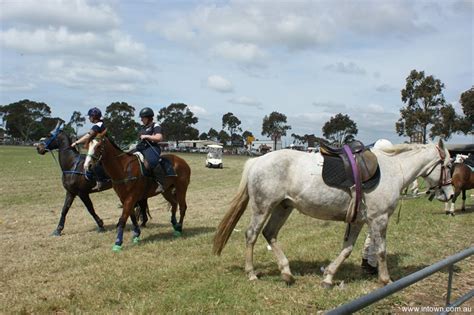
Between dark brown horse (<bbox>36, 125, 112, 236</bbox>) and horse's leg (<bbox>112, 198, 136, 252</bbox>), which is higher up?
dark brown horse (<bbox>36, 125, 112, 236</bbox>)

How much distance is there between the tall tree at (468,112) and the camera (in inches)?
1903

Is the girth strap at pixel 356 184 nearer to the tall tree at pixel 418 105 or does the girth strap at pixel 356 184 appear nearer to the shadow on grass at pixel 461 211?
the shadow on grass at pixel 461 211

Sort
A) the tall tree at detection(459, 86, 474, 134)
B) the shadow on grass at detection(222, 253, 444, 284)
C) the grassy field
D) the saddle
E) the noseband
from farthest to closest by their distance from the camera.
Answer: the tall tree at detection(459, 86, 474, 134)
the noseband
the shadow on grass at detection(222, 253, 444, 284)
the saddle
the grassy field

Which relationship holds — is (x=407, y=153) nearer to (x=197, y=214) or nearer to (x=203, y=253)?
(x=203, y=253)

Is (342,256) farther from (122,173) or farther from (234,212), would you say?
(122,173)

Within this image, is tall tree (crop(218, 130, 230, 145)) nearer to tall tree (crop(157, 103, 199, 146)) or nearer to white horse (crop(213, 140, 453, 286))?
tall tree (crop(157, 103, 199, 146))

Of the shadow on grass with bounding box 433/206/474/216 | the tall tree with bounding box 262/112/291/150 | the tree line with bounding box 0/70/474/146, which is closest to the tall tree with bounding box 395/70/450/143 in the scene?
the tree line with bounding box 0/70/474/146

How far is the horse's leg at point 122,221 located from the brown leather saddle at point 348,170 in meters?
4.49

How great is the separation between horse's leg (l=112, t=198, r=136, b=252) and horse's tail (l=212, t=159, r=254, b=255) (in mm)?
2543

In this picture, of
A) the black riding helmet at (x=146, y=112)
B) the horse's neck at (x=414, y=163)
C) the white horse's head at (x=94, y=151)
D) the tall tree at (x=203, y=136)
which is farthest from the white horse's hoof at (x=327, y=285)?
the tall tree at (x=203, y=136)

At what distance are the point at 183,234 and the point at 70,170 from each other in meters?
3.25

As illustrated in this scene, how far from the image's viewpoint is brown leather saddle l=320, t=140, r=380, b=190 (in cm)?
623

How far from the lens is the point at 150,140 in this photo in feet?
31.0

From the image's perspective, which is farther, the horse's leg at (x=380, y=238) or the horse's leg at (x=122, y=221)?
the horse's leg at (x=122, y=221)
